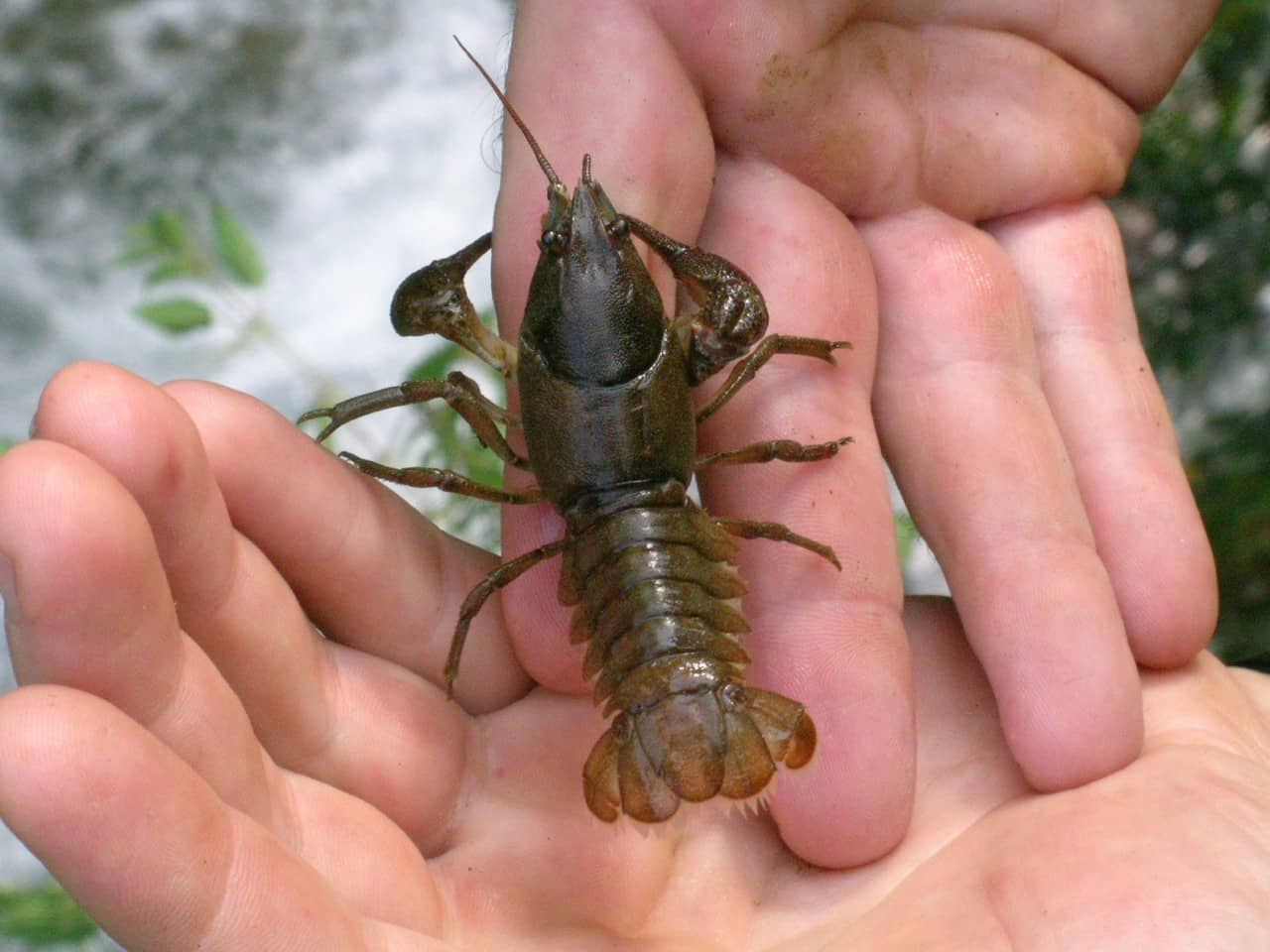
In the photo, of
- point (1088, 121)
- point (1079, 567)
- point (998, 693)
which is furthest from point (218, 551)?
point (1088, 121)

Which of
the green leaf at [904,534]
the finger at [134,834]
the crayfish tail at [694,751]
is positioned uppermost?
the finger at [134,834]

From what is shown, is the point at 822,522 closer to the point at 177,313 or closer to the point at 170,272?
the point at 177,313

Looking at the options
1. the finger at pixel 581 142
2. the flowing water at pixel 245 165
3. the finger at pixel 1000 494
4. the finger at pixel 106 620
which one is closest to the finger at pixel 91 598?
the finger at pixel 106 620

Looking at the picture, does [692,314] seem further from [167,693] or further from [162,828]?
[162,828]

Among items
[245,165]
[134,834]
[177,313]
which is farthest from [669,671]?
[245,165]

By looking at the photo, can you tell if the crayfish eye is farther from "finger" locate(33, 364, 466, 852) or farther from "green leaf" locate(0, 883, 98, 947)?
"green leaf" locate(0, 883, 98, 947)

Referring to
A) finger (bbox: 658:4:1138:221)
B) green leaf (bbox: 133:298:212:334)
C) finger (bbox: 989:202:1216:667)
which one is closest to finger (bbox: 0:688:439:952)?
finger (bbox: 658:4:1138:221)

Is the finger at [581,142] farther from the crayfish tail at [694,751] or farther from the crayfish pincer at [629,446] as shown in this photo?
the crayfish tail at [694,751]
